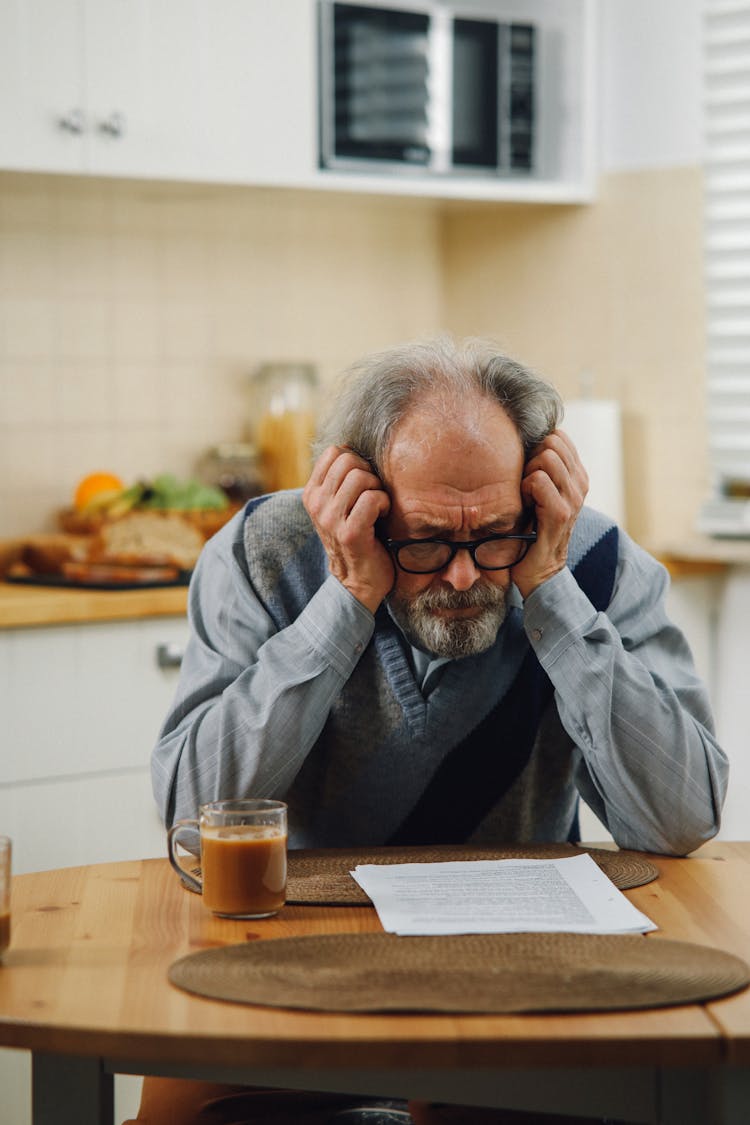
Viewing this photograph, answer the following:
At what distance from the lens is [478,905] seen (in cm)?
129

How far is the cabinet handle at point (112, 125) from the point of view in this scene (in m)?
2.74

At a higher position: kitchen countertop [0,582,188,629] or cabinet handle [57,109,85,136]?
cabinet handle [57,109,85,136]

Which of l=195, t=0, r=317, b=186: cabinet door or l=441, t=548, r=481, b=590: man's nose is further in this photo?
l=195, t=0, r=317, b=186: cabinet door

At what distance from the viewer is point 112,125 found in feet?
8.99

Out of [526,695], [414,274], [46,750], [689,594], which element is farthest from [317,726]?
[414,274]

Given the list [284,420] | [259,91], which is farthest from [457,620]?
[284,420]

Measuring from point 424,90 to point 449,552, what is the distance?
1.84 meters

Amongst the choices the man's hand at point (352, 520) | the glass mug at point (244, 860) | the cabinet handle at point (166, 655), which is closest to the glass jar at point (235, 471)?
the cabinet handle at point (166, 655)

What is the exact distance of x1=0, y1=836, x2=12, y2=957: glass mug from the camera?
118cm

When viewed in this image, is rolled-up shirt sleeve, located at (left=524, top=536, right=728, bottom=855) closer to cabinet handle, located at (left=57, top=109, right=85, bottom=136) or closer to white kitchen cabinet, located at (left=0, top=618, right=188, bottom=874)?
white kitchen cabinet, located at (left=0, top=618, right=188, bottom=874)

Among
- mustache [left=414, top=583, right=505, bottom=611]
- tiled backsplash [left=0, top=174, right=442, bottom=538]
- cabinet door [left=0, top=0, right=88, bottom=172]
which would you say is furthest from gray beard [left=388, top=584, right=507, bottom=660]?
tiled backsplash [left=0, top=174, right=442, bottom=538]

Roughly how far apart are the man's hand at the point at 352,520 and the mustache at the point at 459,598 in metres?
0.04

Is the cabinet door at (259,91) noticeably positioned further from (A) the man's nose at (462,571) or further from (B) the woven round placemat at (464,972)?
(B) the woven round placemat at (464,972)

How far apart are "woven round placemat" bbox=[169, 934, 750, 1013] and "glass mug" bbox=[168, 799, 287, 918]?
75 mm
